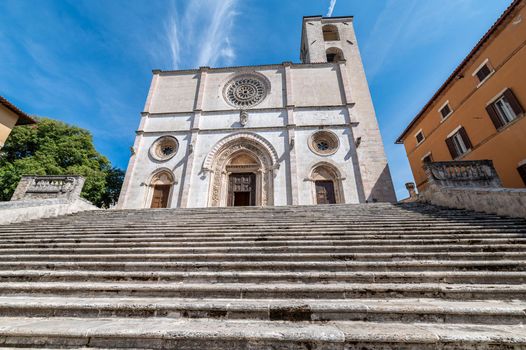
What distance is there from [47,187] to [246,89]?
515 inches

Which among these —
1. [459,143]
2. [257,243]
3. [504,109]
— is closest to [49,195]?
[257,243]

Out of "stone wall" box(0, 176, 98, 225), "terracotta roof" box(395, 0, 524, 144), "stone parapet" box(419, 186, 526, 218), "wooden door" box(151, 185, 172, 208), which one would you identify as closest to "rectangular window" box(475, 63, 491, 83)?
"terracotta roof" box(395, 0, 524, 144)

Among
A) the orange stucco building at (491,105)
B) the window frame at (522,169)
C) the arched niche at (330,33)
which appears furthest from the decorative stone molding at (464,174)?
the arched niche at (330,33)

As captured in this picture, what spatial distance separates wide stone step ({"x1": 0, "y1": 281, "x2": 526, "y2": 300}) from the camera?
2422 mm

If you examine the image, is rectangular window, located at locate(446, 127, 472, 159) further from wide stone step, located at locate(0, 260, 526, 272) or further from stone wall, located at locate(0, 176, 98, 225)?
stone wall, located at locate(0, 176, 98, 225)

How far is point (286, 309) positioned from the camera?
216 cm

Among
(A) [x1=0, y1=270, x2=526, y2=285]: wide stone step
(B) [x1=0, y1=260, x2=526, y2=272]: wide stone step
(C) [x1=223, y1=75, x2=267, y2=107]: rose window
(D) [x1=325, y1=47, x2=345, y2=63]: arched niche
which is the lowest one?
(A) [x1=0, y1=270, x2=526, y2=285]: wide stone step

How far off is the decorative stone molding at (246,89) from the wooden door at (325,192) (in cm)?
762

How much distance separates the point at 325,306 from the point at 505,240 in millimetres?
3950

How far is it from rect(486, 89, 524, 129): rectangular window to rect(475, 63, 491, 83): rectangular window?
1499 millimetres

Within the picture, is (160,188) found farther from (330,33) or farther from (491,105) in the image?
(330,33)

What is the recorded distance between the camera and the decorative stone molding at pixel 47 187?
26.2ft

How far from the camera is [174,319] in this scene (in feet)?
7.19

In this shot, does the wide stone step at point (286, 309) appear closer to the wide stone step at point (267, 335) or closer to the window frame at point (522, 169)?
the wide stone step at point (267, 335)
